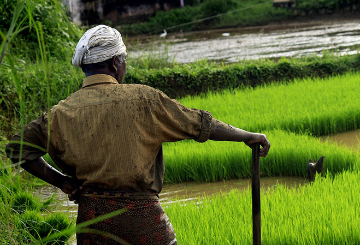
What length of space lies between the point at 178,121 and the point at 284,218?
1346 mm

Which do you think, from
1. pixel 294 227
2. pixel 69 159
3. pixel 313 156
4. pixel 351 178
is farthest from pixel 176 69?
pixel 69 159

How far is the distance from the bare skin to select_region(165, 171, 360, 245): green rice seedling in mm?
779

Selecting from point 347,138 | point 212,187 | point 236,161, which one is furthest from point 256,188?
point 347,138

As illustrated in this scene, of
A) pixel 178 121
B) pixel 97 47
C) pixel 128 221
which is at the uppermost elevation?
pixel 97 47

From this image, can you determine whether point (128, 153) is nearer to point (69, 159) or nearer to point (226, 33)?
point (69, 159)

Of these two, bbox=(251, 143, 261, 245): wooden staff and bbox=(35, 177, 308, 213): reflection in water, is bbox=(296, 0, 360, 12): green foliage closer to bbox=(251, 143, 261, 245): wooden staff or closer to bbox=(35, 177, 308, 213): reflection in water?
bbox=(35, 177, 308, 213): reflection in water

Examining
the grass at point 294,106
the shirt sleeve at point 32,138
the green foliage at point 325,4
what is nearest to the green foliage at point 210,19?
the green foliage at point 325,4

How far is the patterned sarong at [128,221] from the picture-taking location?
196 centimetres

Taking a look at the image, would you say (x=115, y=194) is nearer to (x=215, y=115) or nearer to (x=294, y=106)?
(x=215, y=115)

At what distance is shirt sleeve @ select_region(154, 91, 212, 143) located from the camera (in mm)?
1954

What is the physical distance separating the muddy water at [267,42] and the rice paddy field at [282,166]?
392 centimetres

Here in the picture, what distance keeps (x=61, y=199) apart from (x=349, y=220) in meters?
2.58

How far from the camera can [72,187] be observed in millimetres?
2066

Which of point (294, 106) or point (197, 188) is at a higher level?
point (294, 106)
